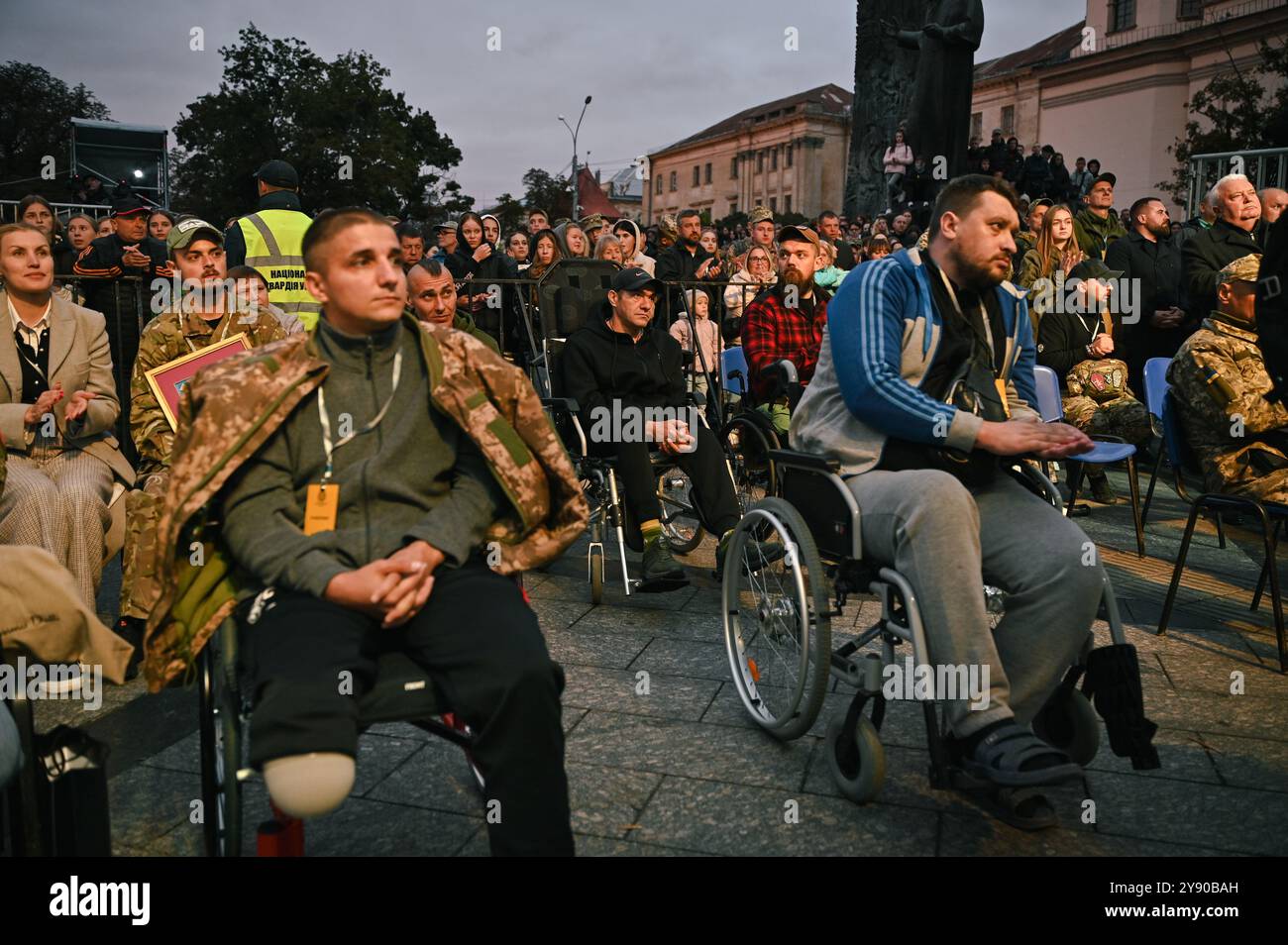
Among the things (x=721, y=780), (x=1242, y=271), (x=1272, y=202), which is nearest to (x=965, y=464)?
(x=721, y=780)

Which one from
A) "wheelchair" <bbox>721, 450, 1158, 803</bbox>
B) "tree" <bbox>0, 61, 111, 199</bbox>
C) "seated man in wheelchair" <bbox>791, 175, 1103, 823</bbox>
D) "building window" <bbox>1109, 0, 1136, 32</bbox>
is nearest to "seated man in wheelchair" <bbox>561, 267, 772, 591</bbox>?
"wheelchair" <bbox>721, 450, 1158, 803</bbox>

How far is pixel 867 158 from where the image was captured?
969 inches

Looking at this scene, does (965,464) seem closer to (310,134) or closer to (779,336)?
(779,336)

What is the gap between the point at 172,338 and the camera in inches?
196

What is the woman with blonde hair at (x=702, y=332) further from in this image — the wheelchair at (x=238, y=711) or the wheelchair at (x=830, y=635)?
the wheelchair at (x=238, y=711)

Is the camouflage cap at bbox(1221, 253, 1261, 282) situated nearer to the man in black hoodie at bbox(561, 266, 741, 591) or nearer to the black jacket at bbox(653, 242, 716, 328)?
the man in black hoodie at bbox(561, 266, 741, 591)

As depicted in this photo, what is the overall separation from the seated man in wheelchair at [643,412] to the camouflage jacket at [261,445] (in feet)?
9.06

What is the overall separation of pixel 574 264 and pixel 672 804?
4.45m

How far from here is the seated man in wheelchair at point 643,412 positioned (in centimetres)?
575

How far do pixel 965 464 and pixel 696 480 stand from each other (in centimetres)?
248

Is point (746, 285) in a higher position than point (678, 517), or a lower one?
higher
